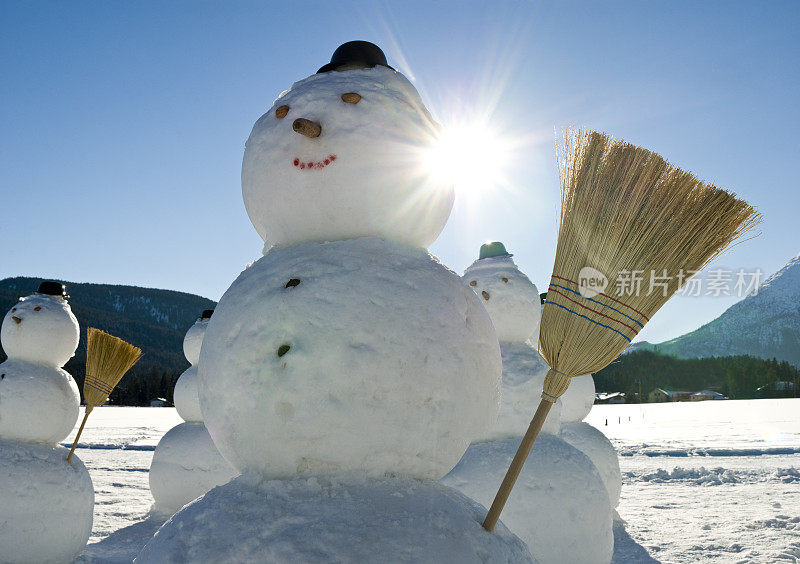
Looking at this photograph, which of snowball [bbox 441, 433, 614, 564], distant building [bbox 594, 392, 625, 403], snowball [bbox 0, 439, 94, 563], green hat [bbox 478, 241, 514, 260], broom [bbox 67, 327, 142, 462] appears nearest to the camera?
snowball [bbox 441, 433, 614, 564]

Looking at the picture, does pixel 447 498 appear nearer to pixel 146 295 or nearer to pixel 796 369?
pixel 796 369

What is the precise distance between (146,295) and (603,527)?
9001cm

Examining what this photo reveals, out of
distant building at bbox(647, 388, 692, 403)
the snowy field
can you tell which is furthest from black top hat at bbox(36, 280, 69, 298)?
distant building at bbox(647, 388, 692, 403)

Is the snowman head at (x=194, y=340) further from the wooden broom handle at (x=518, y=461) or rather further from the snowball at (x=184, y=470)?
the wooden broom handle at (x=518, y=461)

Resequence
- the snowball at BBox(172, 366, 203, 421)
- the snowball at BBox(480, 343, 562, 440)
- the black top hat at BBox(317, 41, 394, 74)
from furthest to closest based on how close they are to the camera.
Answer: the snowball at BBox(172, 366, 203, 421)
the snowball at BBox(480, 343, 562, 440)
the black top hat at BBox(317, 41, 394, 74)

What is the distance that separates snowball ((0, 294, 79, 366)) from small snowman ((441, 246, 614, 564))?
395 cm

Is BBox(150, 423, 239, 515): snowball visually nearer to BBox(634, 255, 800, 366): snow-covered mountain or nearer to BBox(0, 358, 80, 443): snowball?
BBox(0, 358, 80, 443): snowball

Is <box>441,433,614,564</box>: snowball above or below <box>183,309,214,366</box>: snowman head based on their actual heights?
below

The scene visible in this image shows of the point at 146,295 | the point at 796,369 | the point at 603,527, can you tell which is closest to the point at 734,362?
the point at 796,369

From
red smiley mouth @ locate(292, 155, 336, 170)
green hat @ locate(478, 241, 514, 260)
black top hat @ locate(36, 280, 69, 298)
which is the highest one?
green hat @ locate(478, 241, 514, 260)

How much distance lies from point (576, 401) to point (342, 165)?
550cm

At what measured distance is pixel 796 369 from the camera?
41969mm

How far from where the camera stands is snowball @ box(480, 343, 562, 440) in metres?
3.94

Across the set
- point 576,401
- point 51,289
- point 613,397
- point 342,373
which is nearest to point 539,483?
point 342,373
